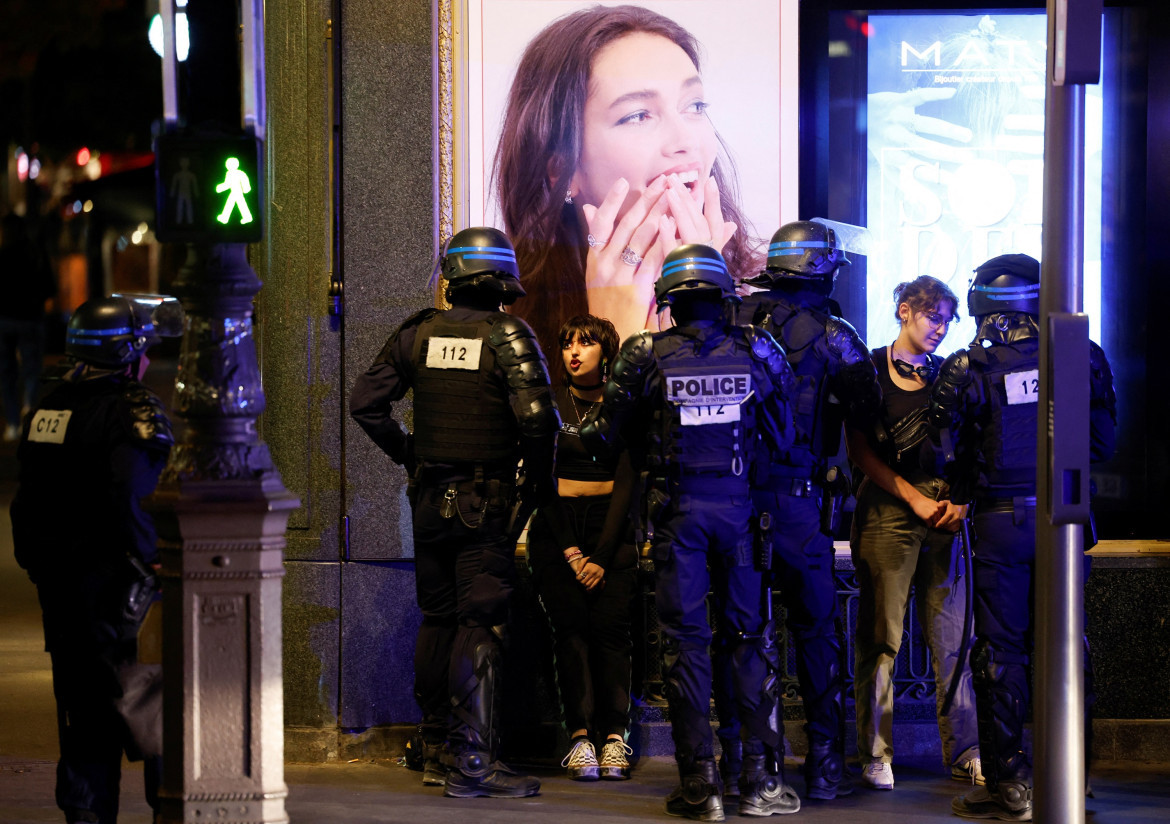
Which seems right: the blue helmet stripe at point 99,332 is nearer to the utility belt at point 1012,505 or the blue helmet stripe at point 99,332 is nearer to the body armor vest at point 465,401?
the body armor vest at point 465,401

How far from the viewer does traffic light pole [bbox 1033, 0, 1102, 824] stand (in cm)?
504

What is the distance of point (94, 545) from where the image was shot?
5707mm

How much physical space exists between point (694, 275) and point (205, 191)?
2.31 meters

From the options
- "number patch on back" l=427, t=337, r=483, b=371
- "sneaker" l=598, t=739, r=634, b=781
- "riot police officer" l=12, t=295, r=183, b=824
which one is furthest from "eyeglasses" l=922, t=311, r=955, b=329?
"riot police officer" l=12, t=295, r=183, b=824

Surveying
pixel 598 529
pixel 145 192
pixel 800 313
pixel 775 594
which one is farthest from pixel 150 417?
pixel 145 192

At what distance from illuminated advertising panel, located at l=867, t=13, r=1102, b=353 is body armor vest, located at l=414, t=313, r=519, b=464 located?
93.7 inches

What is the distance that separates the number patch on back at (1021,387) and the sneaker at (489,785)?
105 inches

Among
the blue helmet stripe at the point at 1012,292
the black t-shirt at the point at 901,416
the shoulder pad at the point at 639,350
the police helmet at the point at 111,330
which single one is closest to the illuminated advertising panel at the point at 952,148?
the black t-shirt at the point at 901,416

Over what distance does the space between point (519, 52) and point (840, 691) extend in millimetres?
3615

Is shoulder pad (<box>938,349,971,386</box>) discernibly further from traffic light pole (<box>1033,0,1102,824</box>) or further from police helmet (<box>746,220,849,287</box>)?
traffic light pole (<box>1033,0,1102,824</box>)

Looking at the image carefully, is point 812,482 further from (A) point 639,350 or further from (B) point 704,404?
(A) point 639,350

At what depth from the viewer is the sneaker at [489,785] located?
6551 mm

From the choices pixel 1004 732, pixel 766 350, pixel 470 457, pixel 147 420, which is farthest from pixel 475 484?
pixel 1004 732

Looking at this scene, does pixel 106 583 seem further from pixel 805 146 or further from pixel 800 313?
pixel 805 146
